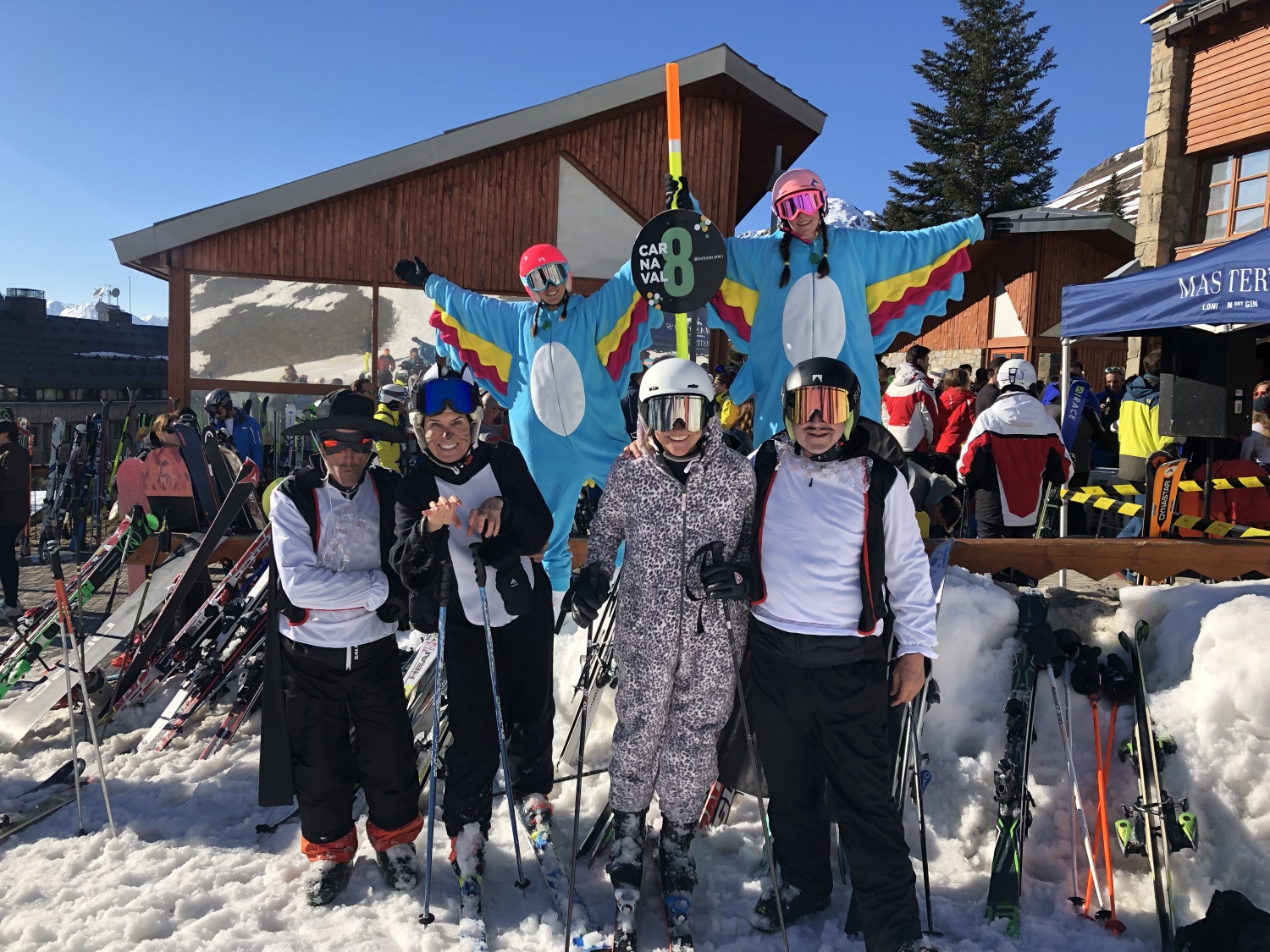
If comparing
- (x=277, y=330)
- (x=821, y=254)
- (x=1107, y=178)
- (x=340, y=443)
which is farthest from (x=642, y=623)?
(x=1107, y=178)

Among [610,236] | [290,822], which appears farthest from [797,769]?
[610,236]

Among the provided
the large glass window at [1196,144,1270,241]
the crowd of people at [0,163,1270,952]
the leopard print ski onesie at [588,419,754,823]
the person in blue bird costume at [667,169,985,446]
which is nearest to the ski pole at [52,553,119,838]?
the crowd of people at [0,163,1270,952]

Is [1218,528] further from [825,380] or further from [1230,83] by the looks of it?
[1230,83]

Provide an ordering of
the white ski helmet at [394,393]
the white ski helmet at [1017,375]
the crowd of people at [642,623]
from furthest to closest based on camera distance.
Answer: the white ski helmet at [394,393] < the white ski helmet at [1017,375] < the crowd of people at [642,623]

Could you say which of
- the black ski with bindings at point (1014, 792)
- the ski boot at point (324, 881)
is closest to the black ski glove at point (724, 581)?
the black ski with bindings at point (1014, 792)

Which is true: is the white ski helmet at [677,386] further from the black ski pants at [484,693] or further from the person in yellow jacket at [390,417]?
the person in yellow jacket at [390,417]

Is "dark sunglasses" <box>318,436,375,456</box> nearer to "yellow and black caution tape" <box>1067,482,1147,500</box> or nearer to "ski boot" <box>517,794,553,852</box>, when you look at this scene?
"ski boot" <box>517,794,553,852</box>

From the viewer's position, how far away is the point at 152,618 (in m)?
4.76

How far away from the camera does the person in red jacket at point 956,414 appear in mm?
7023

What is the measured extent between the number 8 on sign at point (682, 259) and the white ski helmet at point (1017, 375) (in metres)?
2.77

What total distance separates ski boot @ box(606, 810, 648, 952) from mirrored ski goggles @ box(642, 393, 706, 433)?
1.33 metres

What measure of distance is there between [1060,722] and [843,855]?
1174 millimetres

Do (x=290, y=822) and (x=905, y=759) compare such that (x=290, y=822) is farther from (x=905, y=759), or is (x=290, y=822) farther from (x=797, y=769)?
(x=905, y=759)

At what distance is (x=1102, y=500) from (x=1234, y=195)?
34.9 ft
